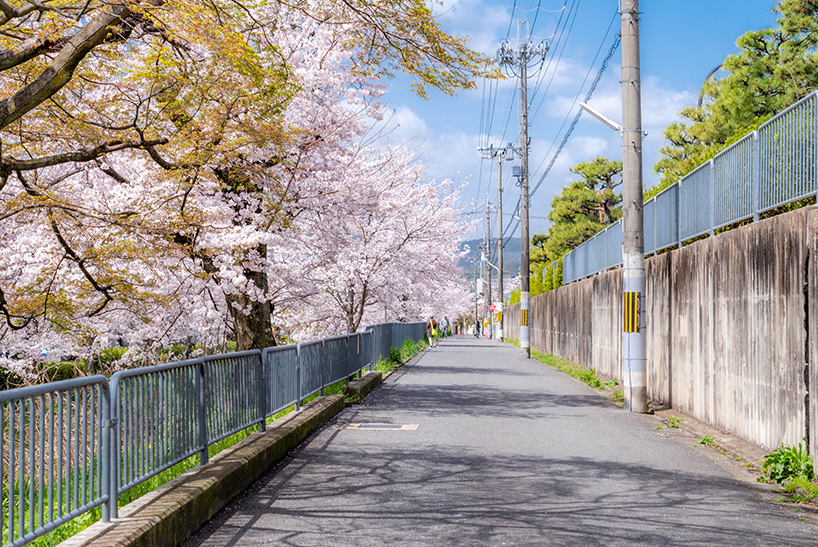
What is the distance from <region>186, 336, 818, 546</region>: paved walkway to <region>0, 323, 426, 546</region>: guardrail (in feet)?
2.33

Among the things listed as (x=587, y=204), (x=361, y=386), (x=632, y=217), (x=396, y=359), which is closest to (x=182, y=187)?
(x=361, y=386)

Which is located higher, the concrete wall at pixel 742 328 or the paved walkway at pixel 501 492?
the concrete wall at pixel 742 328

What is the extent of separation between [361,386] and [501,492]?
8240 millimetres

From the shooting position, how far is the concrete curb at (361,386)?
14.5 m

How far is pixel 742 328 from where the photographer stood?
9.84m

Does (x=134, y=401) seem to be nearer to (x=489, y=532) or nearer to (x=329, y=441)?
(x=489, y=532)

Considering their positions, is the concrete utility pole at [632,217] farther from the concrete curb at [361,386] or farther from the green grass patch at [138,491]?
the green grass patch at [138,491]

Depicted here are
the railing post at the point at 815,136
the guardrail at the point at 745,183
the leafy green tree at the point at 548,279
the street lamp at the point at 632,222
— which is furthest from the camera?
the leafy green tree at the point at 548,279

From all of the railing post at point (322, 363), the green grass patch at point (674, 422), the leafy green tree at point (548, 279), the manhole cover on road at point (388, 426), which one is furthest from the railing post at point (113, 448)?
the leafy green tree at point (548, 279)

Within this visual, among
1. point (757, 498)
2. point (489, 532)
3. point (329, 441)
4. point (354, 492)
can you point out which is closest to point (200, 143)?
point (329, 441)

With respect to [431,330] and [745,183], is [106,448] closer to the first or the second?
[745,183]

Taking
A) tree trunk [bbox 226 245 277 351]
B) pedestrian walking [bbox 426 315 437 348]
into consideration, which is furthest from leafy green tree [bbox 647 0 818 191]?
pedestrian walking [bbox 426 315 437 348]

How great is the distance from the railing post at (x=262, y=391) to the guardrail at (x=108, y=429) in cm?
1

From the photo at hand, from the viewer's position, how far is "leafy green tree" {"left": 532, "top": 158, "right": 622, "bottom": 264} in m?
45.4
